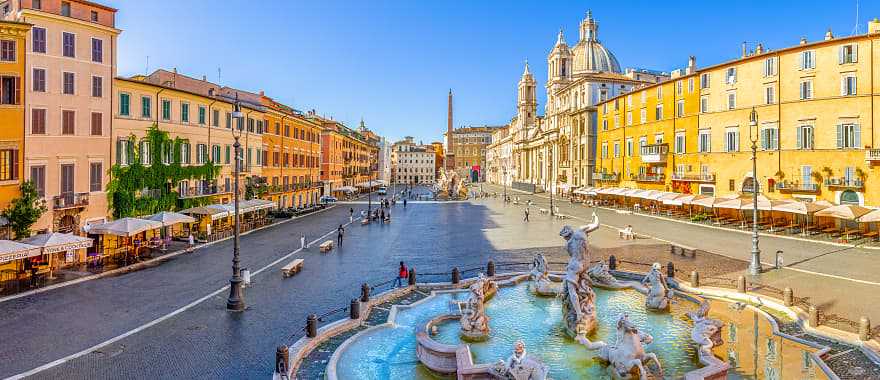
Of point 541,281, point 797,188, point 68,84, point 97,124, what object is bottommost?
point 541,281

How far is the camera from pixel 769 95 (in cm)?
3825

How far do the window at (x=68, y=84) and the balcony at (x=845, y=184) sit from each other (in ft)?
152

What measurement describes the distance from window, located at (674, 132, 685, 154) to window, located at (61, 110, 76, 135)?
47735mm

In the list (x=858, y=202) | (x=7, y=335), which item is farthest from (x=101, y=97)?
(x=858, y=202)

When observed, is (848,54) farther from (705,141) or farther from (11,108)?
(11,108)

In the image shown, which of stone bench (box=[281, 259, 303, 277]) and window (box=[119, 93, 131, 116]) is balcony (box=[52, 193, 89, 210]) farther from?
stone bench (box=[281, 259, 303, 277])

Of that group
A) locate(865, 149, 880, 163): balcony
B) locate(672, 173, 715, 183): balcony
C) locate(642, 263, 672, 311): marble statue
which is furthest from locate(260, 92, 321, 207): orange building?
locate(865, 149, 880, 163): balcony

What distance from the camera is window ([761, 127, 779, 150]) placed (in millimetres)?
37656

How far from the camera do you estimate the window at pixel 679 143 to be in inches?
1873

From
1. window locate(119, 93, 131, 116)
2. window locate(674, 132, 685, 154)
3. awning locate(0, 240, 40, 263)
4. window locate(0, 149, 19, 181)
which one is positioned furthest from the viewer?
window locate(674, 132, 685, 154)

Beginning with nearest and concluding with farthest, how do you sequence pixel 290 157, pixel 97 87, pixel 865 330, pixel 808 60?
pixel 865 330 < pixel 97 87 < pixel 808 60 < pixel 290 157

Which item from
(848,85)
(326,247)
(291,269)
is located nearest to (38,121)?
(291,269)

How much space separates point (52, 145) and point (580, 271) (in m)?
24.9

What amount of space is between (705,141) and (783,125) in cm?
756
